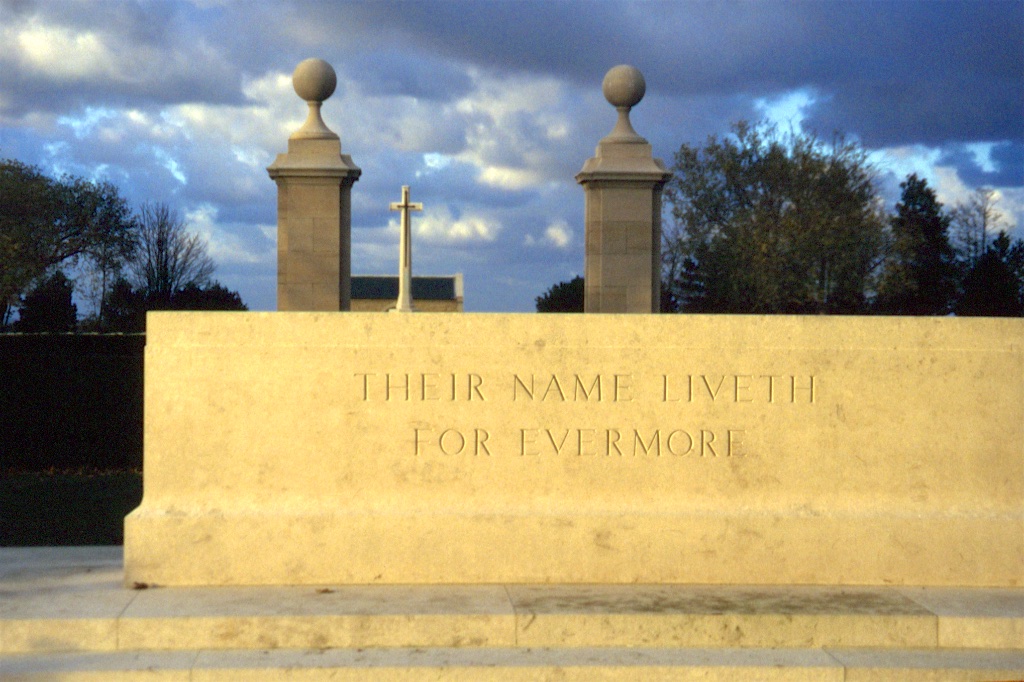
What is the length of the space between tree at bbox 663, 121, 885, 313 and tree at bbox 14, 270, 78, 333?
75.0 feet

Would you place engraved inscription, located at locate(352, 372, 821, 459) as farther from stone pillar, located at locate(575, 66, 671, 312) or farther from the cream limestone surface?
stone pillar, located at locate(575, 66, 671, 312)

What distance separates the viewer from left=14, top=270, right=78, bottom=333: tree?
39500 millimetres

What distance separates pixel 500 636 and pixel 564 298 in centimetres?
2570

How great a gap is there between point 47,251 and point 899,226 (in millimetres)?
35576

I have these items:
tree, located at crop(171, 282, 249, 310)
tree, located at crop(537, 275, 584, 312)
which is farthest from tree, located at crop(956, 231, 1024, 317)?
tree, located at crop(171, 282, 249, 310)

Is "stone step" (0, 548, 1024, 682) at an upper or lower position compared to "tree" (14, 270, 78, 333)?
lower

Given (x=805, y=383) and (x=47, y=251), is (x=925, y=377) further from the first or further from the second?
(x=47, y=251)

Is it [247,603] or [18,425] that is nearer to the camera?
[247,603]

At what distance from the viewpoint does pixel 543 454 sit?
21.0 feet

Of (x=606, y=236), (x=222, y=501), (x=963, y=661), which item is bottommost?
(x=963, y=661)

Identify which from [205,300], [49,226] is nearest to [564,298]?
[205,300]

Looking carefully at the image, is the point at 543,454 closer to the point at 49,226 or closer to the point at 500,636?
the point at 500,636

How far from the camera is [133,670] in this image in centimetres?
526

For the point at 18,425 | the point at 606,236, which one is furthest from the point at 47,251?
the point at 606,236
